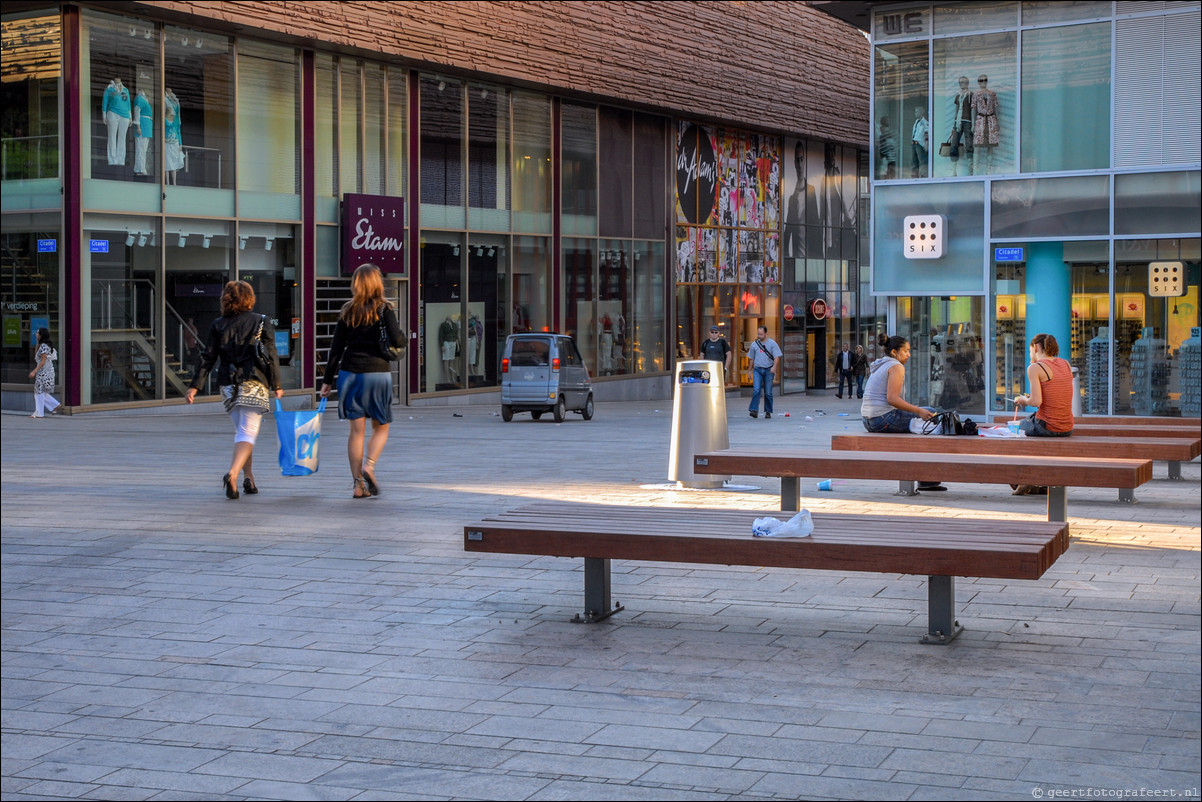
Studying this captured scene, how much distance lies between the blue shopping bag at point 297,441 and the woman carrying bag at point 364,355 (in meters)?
0.34

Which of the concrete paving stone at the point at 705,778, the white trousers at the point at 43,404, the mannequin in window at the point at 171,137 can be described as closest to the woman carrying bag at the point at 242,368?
the concrete paving stone at the point at 705,778

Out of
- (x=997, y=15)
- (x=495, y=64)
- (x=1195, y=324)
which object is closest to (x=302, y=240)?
(x=495, y=64)

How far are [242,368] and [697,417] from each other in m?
3.99

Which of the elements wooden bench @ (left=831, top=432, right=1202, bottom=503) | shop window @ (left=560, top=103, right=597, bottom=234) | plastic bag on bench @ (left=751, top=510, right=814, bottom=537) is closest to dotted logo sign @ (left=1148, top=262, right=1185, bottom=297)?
wooden bench @ (left=831, top=432, right=1202, bottom=503)

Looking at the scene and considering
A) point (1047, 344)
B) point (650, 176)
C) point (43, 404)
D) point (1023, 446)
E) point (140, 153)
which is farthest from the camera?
point (650, 176)

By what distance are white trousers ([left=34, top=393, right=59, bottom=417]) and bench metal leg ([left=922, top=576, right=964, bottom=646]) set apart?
66.2 ft

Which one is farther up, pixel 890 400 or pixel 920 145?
pixel 920 145

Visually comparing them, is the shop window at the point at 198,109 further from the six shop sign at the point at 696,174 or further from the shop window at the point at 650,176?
the six shop sign at the point at 696,174

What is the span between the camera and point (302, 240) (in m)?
28.4

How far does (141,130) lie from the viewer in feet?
83.0

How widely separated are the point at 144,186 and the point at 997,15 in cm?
1512

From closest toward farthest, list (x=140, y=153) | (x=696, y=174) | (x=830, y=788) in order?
(x=830, y=788) < (x=140, y=153) < (x=696, y=174)

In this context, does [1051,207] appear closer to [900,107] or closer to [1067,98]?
[1067,98]

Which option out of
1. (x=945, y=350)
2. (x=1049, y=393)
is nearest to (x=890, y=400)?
(x=1049, y=393)
